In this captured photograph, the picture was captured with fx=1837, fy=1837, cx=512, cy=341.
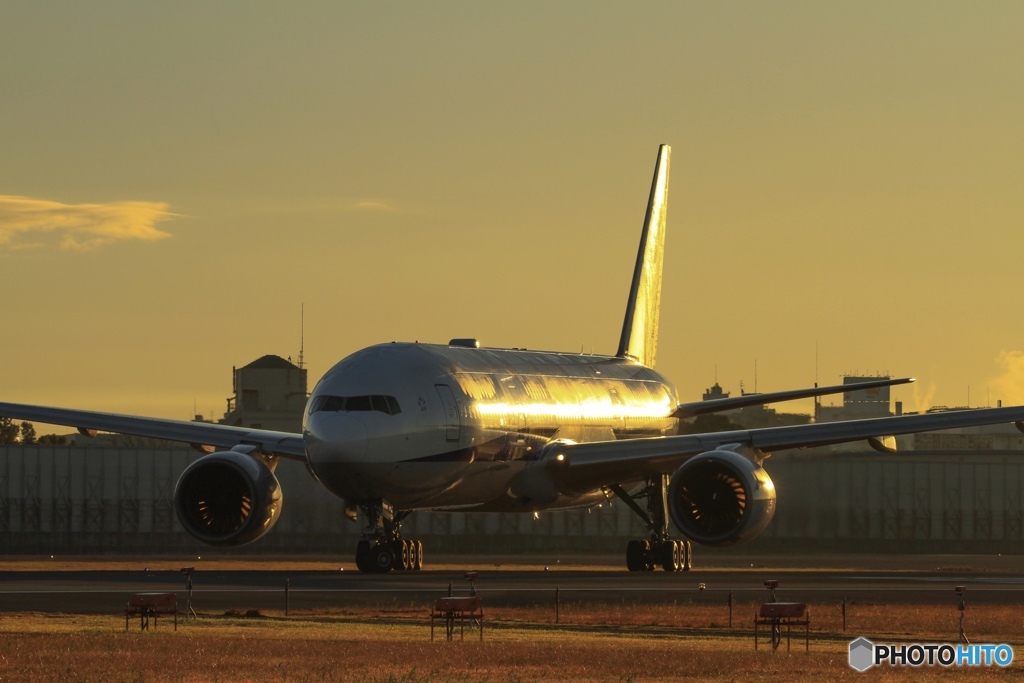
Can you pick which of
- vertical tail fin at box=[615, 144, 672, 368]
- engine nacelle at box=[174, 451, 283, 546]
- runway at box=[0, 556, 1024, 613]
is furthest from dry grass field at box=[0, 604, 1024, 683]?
vertical tail fin at box=[615, 144, 672, 368]

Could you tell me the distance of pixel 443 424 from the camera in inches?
1651

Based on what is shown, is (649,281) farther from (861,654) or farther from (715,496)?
(861,654)

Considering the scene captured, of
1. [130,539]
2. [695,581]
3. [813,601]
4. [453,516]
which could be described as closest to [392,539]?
[695,581]

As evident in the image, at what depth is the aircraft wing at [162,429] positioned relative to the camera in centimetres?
4572

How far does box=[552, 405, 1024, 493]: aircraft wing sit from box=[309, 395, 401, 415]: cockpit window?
6.86m

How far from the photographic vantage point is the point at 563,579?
44594 millimetres

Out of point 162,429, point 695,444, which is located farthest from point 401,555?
point 695,444

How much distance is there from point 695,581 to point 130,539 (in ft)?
101

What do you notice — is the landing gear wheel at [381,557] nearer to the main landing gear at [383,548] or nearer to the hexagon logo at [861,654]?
the main landing gear at [383,548]

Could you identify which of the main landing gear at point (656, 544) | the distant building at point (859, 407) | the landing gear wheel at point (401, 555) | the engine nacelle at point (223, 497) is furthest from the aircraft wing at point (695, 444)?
the distant building at point (859, 407)

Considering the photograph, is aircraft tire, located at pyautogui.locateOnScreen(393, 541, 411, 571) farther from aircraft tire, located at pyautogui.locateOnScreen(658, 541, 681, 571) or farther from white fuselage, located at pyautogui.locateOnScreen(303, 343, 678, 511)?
aircraft tire, located at pyautogui.locateOnScreen(658, 541, 681, 571)

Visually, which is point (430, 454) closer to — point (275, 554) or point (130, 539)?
point (275, 554)

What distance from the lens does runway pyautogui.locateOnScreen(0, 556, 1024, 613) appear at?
35844 millimetres

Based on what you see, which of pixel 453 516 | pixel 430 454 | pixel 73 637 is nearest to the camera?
pixel 73 637
